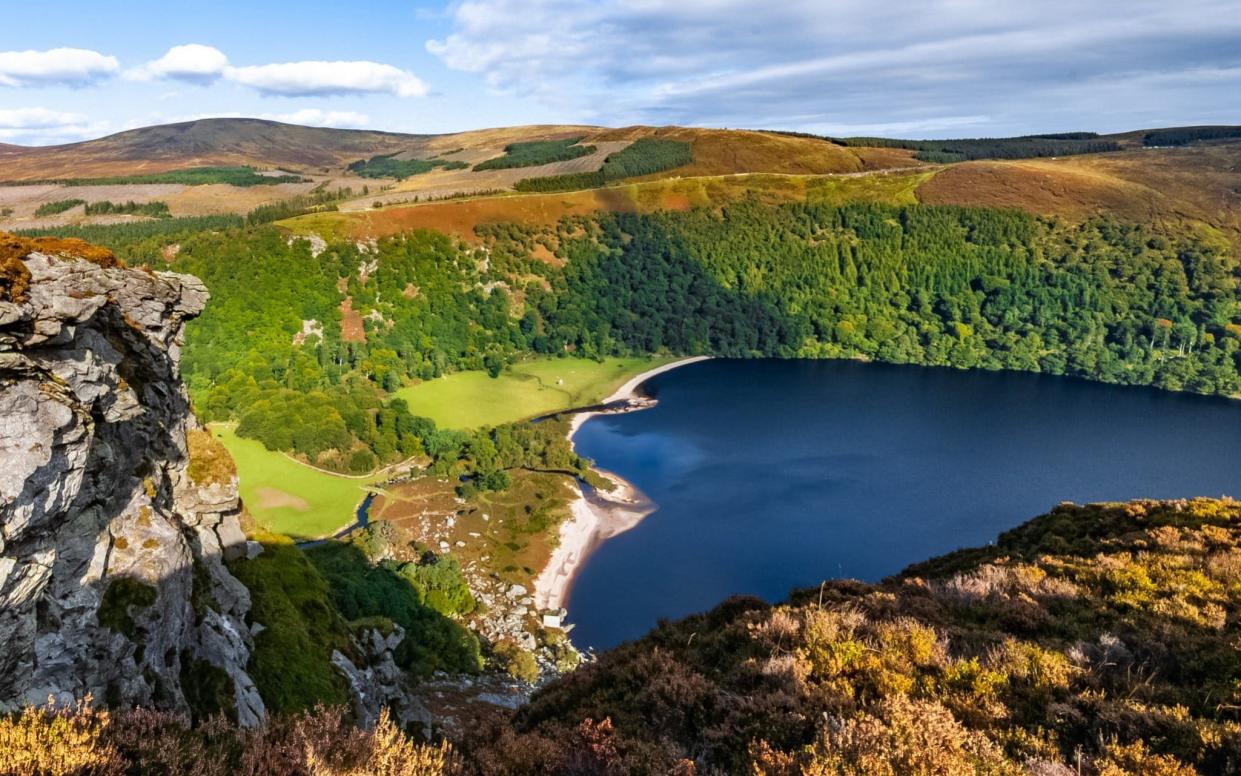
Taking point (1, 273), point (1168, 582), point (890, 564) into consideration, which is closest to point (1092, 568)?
point (1168, 582)

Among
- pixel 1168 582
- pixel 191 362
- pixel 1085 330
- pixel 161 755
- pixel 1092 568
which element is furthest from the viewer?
pixel 1085 330

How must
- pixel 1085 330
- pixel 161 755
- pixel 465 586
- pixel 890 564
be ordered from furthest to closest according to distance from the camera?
pixel 1085 330, pixel 890 564, pixel 465 586, pixel 161 755

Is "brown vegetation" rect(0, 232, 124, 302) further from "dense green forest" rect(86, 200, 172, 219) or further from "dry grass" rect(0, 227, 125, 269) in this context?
"dense green forest" rect(86, 200, 172, 219)

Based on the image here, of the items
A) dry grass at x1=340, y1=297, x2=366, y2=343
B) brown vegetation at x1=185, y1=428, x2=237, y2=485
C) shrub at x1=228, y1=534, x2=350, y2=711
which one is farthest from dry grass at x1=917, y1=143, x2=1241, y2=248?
brown vegetation at x1=185, y1=428, x2=237, y2=485

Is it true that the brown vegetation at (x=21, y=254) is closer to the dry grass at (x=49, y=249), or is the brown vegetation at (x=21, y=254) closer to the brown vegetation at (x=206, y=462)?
the dry grass at (x=49, y=249)

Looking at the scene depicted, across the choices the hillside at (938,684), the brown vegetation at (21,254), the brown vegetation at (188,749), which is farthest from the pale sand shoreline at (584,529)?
the brown vegetation at (188,749)

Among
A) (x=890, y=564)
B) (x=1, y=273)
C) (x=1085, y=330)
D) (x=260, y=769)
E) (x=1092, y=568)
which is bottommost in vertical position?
(x=890, y=564)

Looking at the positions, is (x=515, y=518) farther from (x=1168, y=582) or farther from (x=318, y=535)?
(x=1168, y=582)
